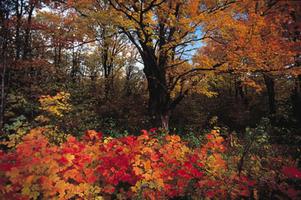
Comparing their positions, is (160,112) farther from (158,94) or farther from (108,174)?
(108,174)

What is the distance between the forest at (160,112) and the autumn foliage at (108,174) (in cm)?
2

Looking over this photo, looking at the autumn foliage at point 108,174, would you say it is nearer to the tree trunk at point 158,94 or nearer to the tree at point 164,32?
the tree at point 164,32

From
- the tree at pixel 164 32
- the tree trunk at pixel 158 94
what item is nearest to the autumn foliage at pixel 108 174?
the tree at pixel 164 32

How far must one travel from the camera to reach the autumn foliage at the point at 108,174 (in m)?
3.70

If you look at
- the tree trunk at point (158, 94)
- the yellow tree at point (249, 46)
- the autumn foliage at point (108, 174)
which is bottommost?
the autumn foliage at point (108, 174)

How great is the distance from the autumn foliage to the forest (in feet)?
0.07

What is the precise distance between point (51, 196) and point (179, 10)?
887cm

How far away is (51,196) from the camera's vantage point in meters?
3.99

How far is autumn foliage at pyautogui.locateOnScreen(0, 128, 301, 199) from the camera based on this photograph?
3.70 meters

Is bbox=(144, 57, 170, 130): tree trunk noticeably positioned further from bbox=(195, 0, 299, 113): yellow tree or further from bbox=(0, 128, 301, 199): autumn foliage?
bbox=(0, 128, 301, 199): autumn foliage

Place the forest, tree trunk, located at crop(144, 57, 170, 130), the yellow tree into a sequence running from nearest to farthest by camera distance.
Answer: the forest → the yellow tree → tree trunk, located at crop(144, 57, 170, 130)

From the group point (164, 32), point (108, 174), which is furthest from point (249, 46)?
point (108, 174)

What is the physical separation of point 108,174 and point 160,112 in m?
7.88

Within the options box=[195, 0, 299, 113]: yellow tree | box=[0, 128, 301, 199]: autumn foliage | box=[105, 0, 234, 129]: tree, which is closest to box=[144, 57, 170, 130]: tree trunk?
box=[105, 0, 234, 129]: tree
